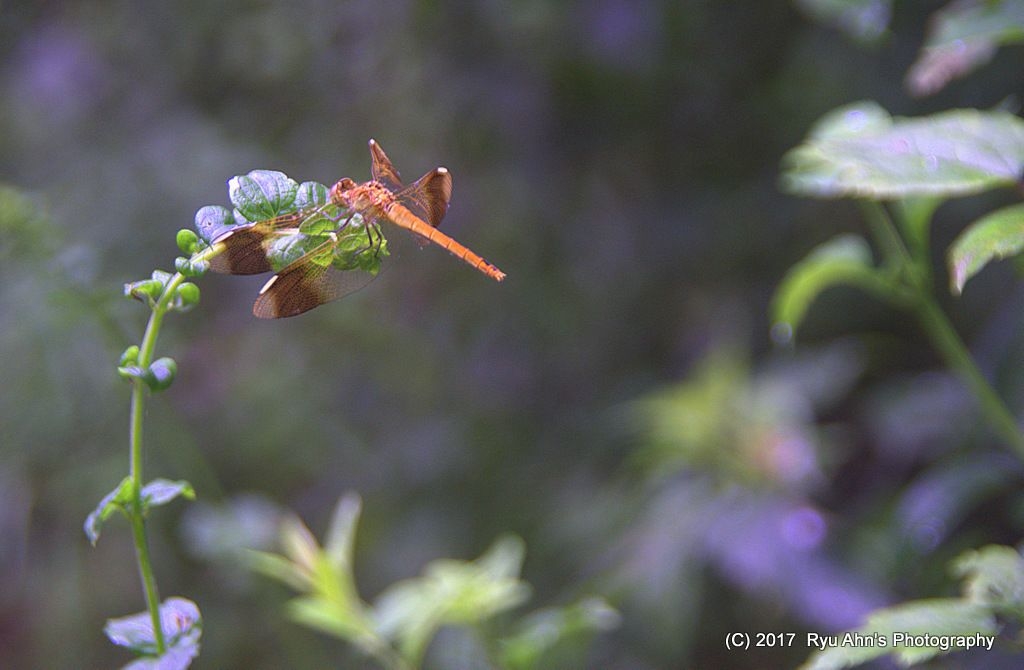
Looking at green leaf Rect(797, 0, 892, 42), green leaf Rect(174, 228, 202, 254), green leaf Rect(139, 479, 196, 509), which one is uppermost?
green leaf Rect(797, 0, 892, 42)

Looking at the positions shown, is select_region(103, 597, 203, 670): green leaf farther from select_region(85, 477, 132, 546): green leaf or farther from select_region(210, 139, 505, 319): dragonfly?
select_region(210, 139, 505, 319): dragonfly

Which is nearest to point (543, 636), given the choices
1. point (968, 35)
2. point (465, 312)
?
point (968, 35)

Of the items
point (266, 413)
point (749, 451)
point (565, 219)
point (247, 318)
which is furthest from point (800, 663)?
point (247, 318)

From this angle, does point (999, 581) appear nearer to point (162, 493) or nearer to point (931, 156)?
point (931, 156)

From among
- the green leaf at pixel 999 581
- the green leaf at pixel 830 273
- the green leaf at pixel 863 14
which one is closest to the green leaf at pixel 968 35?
the green leaf at pixel 863 14

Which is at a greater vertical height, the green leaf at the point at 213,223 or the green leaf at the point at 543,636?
the green leaf at the point at 213,223

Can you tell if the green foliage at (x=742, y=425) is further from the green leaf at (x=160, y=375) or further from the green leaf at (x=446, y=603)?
the green leaf at (x=160, y=375)

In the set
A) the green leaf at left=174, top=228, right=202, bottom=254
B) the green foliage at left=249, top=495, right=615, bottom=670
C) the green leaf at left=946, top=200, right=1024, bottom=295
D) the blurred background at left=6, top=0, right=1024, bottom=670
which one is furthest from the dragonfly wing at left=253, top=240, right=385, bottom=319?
the blurred background at left=6, top=0, right=1024, bottom=670
